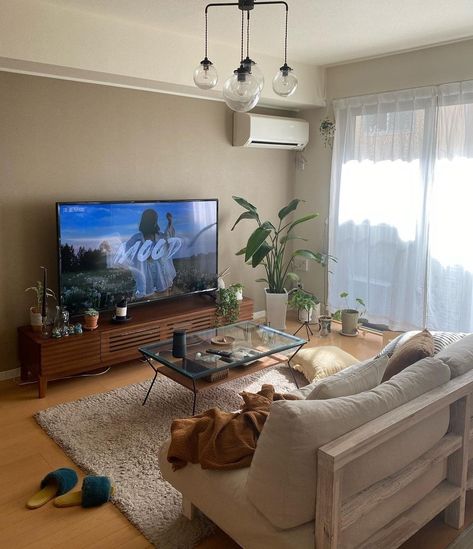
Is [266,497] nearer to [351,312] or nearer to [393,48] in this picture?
[351,312]

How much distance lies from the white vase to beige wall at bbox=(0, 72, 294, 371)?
779 millimetres

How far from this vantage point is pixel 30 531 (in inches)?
89.1

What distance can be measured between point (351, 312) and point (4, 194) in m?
3.21

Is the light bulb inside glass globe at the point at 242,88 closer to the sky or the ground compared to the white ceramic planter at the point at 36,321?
closer to the sky

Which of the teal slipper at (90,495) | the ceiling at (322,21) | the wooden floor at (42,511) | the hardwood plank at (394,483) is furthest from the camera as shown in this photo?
the ceiling at (322,21)

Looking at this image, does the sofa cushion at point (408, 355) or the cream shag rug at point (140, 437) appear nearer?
the cream shag rug at point (140, 437)

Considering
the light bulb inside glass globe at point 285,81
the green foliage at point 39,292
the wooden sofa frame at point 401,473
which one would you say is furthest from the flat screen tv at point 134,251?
the wooden sofa frame at point 401,473

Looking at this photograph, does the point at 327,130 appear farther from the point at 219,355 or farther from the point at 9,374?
the point at 9,374

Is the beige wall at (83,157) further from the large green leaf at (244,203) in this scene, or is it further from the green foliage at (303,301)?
the green foliage at (303,301)

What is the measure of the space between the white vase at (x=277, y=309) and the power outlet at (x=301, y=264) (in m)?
0.67

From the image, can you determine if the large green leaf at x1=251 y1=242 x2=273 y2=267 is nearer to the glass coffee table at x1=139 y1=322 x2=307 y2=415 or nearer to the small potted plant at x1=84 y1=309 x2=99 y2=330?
the glass coffee table at x1=139 y1=322 x2=307 y2=415

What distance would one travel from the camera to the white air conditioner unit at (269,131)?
4.89 m

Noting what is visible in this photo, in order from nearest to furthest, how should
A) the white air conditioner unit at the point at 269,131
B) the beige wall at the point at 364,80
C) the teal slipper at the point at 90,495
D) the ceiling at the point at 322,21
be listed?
the teal slipper at the point at 90,495
the ceiling at the point at 322,21
the beige wall at the point at 364,80
the white air conditioner unit at the point at 269,131

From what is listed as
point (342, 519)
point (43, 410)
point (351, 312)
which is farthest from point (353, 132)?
point (342, 519)
